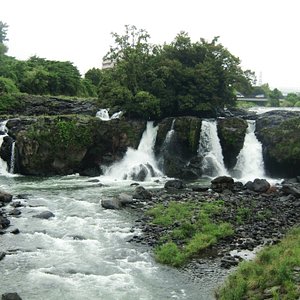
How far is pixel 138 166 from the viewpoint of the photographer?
1626 inches

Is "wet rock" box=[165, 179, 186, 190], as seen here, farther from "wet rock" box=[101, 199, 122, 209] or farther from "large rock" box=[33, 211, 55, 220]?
"large rock" box=[33, 211, 55, 220]

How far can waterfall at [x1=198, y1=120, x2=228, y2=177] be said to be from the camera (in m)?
42.5

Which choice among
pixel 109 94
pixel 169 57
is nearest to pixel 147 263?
pixel 109 94

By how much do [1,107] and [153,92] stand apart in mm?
21616

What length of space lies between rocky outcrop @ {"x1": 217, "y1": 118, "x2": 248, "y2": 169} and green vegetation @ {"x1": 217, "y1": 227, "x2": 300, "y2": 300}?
25509mm

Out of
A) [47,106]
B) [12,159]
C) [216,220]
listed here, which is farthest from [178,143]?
[47,106]

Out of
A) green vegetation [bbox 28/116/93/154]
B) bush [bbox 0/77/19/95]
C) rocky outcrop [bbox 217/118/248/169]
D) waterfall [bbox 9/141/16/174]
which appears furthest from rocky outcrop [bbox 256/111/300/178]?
bush [bbox 0/77/19/95]

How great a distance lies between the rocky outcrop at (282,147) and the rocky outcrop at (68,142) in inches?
510

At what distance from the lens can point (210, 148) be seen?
143 feet

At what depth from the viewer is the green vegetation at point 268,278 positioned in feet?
46.4

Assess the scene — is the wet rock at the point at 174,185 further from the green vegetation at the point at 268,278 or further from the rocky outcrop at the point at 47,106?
the rocky outcrop at the point at 47,106

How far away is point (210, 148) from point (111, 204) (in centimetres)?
1763

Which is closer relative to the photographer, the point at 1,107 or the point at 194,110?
the point at 194,110

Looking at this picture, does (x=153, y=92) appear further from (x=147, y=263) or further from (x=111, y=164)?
(x=147, y=263)
